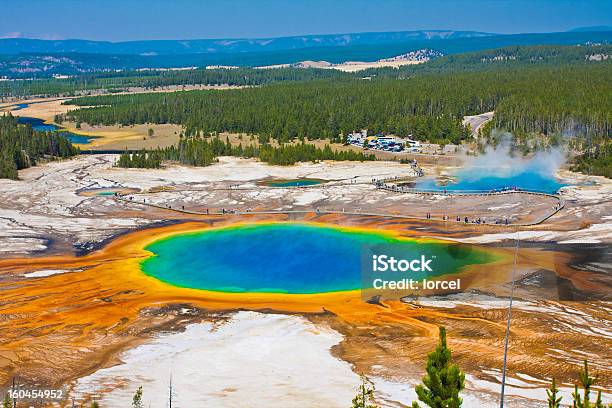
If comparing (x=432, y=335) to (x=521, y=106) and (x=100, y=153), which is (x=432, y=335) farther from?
(x=521, y=106)

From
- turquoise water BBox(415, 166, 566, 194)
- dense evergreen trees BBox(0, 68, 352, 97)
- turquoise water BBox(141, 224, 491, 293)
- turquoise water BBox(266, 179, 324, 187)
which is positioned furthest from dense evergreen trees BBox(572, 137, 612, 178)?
dense evergreen trees BBox(0, 68, 352, 97)

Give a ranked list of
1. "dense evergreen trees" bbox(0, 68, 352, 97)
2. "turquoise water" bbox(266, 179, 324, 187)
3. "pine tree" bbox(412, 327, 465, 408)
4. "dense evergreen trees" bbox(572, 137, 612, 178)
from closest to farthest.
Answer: "pine tree" bbox(412, 327, 465, 408) → "turquoise water" bbox(266, 179, 324, 187) → "dense evergreen trees" bbox(572, 137, 612, 178) → "dense evergreen trees" bbox(0, 68, 352, 97)

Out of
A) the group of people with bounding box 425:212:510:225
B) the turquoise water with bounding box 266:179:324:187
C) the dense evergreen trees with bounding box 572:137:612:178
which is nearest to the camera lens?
the group of people with bounding box 425:212:510:225

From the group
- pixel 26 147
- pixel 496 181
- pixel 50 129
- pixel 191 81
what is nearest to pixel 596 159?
pixel 496 181

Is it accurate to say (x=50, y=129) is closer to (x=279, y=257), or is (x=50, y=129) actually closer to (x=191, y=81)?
(x=279, y=257)

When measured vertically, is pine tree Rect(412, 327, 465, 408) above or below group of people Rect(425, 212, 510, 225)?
above

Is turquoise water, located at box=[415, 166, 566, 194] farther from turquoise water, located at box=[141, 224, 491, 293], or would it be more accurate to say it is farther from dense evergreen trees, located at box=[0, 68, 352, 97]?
dense evergreen trees, located at box=[0, 68, 352, 97]
